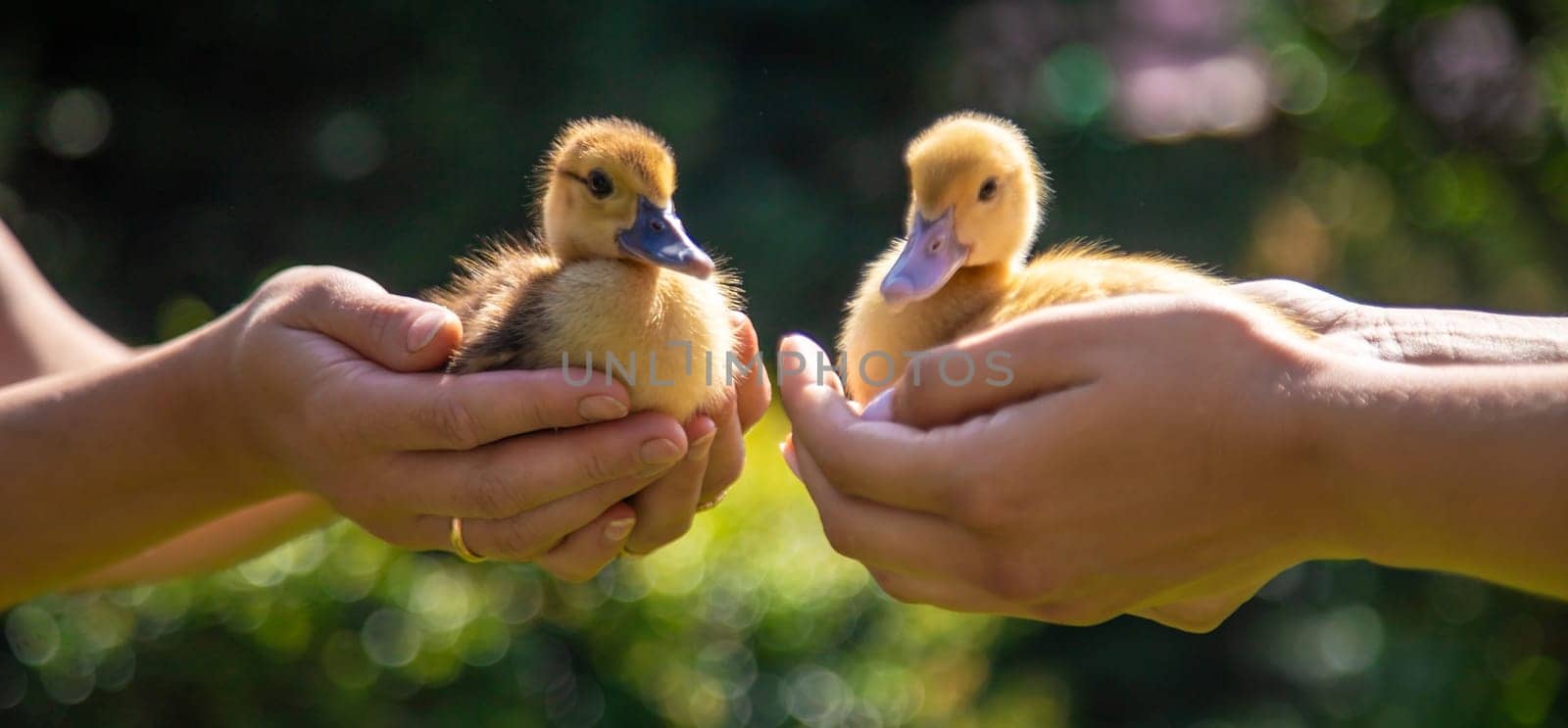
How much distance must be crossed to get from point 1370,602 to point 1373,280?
129cm

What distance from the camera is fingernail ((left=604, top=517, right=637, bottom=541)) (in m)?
2.15

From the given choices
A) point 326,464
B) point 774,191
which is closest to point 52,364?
point 326,464

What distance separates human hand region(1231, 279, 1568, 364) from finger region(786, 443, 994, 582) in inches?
26.3

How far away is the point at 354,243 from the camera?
615 cm

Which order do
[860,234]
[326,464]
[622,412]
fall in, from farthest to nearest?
[860,234] → [326,464] → [622,412]

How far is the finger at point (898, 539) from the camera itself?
5.92 feet

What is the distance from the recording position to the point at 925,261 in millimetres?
2193

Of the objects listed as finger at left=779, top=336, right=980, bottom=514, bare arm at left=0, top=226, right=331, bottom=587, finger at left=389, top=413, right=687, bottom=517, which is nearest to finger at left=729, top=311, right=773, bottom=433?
finger at left=779, top=336, right=980, bottom=514

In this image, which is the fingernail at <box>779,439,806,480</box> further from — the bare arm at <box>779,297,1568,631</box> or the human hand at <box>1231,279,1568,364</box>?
the human hand at <box>1231,279,1568,364</box>

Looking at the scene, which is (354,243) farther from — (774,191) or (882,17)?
(882,17)

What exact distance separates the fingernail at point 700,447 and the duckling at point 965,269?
0.91 feet

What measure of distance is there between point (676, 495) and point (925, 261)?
51 centimetres

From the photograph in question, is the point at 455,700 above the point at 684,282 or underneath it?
underneath

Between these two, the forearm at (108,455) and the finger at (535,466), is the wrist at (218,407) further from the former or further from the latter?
the finger at (535,466)
